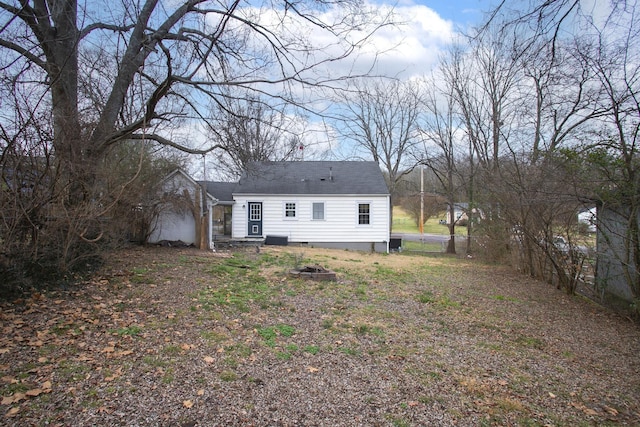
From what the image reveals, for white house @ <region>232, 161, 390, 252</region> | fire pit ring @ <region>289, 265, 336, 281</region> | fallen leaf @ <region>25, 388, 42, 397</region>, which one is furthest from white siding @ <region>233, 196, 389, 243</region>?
fallen leaf @ <region>25, 388, 42, 397</region>

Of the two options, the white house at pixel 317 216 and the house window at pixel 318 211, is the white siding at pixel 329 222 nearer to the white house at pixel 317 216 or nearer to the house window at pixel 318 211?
the white house at pixel 317 216

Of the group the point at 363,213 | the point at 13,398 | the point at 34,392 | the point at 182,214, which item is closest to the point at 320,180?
the point at 363,213

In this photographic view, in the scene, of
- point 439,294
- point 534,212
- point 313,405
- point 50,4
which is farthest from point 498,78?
point 313,405

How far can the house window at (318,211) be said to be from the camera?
20.9m

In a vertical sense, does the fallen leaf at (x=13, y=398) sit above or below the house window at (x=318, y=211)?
below

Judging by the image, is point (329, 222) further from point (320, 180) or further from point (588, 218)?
point (588, 218)

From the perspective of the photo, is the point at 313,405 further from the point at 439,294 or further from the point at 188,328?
the point at 439,294

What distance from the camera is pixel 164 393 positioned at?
11.4ft

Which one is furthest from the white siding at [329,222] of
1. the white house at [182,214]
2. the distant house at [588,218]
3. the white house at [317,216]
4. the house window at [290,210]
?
the distant house at [588,218]

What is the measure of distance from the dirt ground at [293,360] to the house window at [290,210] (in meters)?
12.9

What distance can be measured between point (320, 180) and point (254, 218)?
4122 mm

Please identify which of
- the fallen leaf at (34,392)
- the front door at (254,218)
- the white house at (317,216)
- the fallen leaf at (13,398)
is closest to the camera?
the fallen leaf at (13,398)

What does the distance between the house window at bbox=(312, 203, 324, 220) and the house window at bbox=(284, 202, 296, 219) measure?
1.05 m

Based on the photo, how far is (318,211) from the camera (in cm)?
2094
